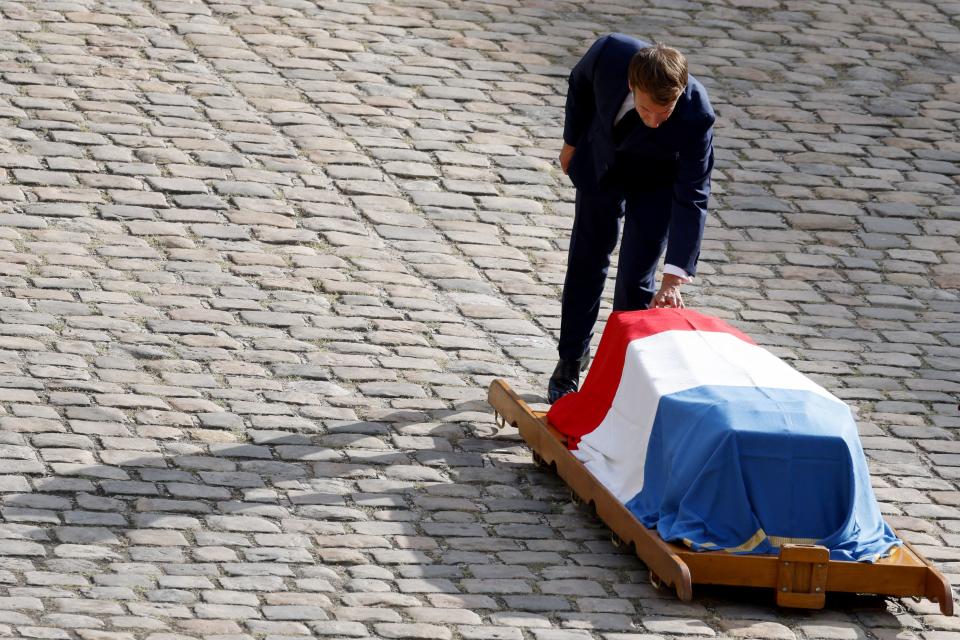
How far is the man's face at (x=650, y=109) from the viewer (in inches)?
262

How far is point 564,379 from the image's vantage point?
7.81m

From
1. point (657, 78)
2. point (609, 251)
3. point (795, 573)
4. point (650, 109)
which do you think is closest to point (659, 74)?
point (657, 78)

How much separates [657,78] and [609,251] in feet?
4.23

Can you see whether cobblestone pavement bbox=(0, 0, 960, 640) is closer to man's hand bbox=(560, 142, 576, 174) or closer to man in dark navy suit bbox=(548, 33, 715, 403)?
man in dark navy suit bbox=(548, 33, 715, 403)

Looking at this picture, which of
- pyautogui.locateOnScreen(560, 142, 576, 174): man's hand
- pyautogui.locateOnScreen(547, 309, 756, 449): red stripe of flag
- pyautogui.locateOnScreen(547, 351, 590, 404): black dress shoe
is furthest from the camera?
pyautogui.locateOnScreen(547, 351, 590, 404): black dress shoe

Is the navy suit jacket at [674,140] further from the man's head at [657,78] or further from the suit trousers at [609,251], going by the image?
the man's head at [657,78]

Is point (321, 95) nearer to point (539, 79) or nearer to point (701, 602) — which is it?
point (539, 79)

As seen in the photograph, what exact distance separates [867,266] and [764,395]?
12.9 ft

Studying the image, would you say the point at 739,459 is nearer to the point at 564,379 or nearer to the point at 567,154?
the point at 564,379

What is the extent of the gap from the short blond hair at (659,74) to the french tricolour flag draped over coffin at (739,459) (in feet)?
3.39

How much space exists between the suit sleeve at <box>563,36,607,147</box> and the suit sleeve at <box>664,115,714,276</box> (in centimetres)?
56

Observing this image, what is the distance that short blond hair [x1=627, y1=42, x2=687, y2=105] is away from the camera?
6547 millimetres

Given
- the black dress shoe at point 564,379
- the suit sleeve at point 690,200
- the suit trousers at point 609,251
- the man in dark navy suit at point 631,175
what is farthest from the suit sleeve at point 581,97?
the black dress shoe at point 564,379

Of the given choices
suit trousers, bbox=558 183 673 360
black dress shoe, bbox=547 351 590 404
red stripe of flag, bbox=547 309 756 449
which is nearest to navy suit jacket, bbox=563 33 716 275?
A: suit trousers, bbox=558 183 673 360
